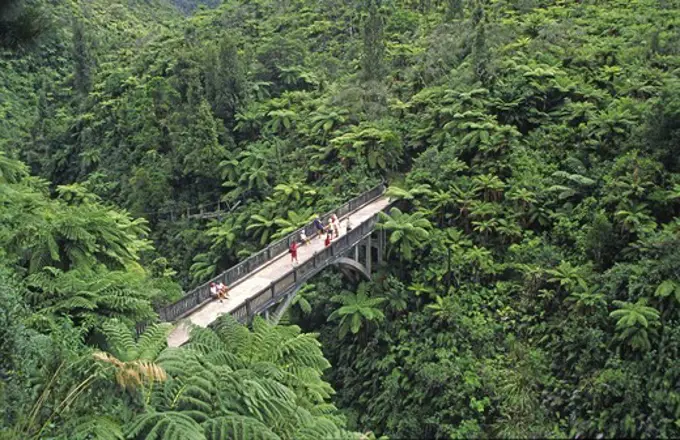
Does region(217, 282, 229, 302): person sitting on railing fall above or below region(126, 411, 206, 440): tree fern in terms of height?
below

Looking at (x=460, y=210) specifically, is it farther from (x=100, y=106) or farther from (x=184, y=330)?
(x=100, y=106)

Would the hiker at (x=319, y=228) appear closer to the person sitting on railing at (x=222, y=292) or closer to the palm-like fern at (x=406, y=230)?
the palm-like fern at (x=406, y=230)

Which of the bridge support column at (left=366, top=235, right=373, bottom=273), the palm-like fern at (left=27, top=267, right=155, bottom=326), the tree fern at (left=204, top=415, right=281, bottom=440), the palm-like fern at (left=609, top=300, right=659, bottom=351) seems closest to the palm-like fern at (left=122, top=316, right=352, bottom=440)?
the tree fern at (left=204, top=415, right=281, bottom=440)

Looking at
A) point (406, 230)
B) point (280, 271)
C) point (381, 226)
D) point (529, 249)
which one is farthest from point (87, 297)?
point (529, 249)

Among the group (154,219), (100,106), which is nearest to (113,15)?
(100,106)

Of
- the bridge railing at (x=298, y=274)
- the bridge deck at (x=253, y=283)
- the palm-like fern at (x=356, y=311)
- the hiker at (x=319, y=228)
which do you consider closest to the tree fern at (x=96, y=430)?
the bridge deck at (x=253, y=283)

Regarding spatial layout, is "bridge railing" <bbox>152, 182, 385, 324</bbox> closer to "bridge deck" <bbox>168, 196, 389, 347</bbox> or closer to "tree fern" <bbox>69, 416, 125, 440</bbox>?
"bridge deck" <bbox>168, 196, 389, 347</bbox>

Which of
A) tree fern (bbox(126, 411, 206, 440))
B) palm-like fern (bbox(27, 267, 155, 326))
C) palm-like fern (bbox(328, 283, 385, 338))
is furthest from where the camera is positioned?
palm-like fern (bbox(328, 283, 385, 338))
